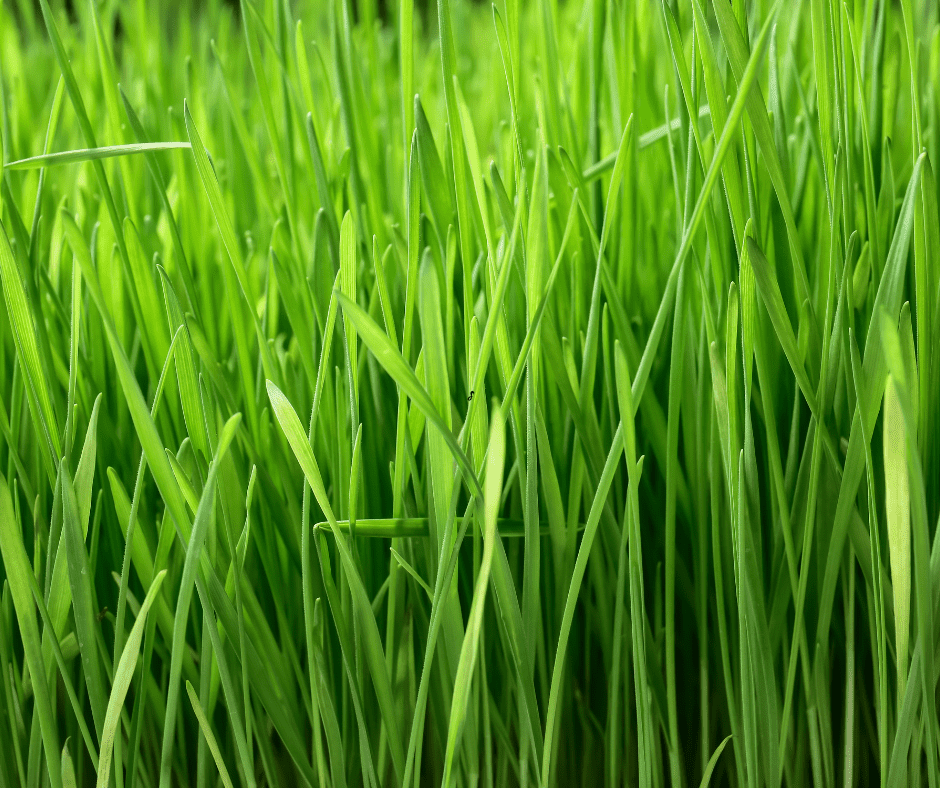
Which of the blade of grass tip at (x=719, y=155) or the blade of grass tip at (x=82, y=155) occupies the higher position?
the blade of grass tip at (x=82, y=155)

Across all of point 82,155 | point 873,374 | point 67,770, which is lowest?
point 67,770

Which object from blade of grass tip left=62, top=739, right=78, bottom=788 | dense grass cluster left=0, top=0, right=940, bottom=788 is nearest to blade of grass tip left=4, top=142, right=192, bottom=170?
dense grass cluster left=0, top=0, right=940, bottom=788

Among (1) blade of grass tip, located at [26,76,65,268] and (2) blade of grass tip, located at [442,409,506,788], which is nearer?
(2) blade of grass tip, located at [442,409,506,788]

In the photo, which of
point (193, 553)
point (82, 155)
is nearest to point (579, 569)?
point (193, 553)

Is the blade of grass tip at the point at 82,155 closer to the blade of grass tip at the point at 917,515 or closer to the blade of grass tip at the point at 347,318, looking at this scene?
the blade of grass tip at the point at 347,318

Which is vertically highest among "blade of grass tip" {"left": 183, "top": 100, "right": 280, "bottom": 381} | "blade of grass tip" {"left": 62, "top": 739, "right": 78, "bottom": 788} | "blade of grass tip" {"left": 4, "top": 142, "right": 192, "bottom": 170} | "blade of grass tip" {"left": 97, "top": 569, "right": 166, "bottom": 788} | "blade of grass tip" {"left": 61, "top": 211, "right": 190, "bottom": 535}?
"blade of grass tip" {"left": 4, "top": 142, "right": 192, "bottom": 170}

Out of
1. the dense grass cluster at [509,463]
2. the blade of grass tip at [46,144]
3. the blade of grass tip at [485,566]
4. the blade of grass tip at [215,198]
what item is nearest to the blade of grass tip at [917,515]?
the dense grass cluster at [509,463]

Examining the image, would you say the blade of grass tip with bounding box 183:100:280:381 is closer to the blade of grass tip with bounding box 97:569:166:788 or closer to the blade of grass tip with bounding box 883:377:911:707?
the blade of grass tip with bounding box 97:569:166:788

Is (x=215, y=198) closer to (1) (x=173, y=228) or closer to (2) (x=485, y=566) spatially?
(1) (x=173, y=228)
